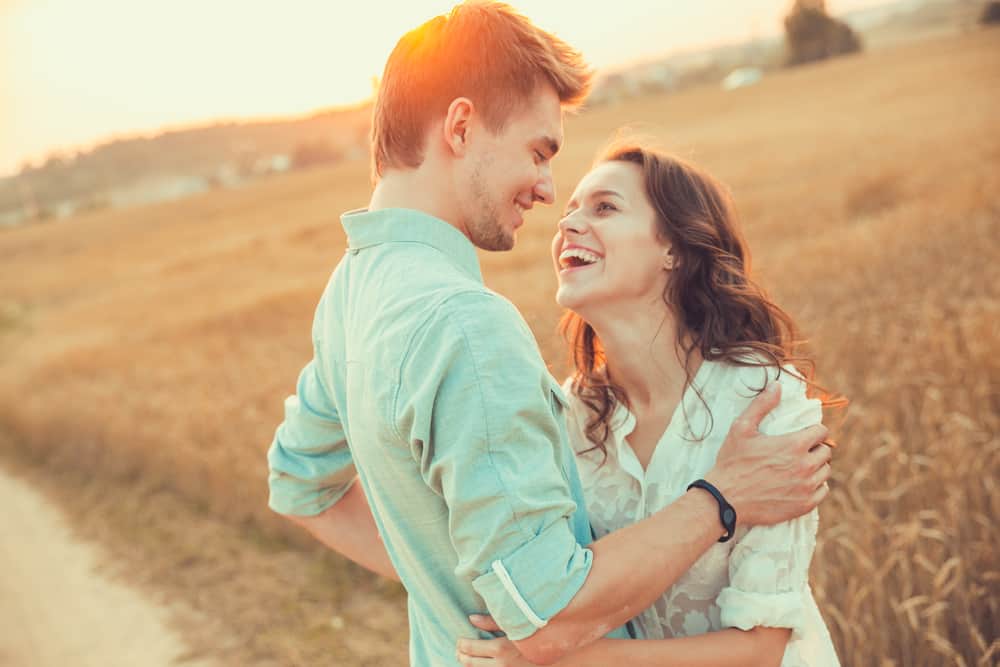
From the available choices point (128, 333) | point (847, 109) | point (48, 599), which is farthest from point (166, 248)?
point (48, 599)

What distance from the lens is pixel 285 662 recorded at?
13.9 feet

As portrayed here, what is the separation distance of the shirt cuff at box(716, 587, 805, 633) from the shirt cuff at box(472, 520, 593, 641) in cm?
58

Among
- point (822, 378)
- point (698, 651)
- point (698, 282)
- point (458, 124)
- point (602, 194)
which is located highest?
point (458, 124)

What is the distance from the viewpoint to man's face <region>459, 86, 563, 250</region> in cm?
175

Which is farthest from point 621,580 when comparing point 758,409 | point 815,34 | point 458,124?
point 815,34

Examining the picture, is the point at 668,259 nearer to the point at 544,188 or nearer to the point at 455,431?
the point at 544,188

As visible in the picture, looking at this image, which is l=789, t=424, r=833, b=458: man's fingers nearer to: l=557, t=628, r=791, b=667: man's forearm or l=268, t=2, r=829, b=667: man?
l=268, t=2, r=829, b=667: man

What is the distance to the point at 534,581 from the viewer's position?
1373mm

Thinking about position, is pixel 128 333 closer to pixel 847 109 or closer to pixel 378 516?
pixel 378 516

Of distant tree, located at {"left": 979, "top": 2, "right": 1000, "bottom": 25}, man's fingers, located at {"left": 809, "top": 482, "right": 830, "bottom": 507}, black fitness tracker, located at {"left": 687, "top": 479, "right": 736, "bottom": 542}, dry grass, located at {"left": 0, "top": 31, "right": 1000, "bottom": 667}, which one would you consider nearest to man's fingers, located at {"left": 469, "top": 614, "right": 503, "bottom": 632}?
black fitness tracker, located at {"left": 687, "top": 479, "right": 736, "bottom": 542}

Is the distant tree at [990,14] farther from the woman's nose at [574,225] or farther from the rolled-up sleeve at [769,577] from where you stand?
the rolled-up sleeve at [769,577]

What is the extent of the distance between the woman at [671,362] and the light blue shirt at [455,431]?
0.47 m

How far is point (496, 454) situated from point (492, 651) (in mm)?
463

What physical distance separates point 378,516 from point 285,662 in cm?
287
